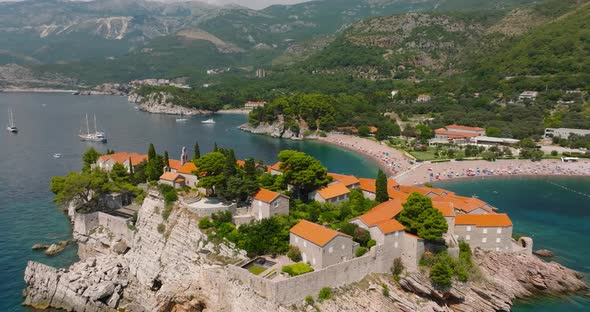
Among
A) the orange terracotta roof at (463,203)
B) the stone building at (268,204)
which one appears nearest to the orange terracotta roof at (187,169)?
the stone building at (268,204)

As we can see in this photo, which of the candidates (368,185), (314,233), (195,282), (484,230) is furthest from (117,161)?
(484,230)

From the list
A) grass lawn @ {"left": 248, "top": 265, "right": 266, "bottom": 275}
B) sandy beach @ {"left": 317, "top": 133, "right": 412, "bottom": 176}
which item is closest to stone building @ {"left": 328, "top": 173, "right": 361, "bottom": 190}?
grass lawn @ {"left": 248, "top": 265, "right": 266, "bottom": 275}

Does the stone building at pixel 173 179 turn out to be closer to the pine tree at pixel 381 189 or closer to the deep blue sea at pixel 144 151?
the deep blue sea at pixel 144 151

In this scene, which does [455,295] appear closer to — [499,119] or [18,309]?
[18,309]

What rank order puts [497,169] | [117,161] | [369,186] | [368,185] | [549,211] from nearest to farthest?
[369,186] → [368,185] → [117,161] → [549,211] → [497,169]

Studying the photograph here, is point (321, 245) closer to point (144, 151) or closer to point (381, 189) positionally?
point (381, 189)

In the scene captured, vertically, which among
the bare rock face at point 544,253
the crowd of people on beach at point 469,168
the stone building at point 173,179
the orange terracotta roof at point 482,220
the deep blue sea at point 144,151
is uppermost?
the stone building at point 173,179
